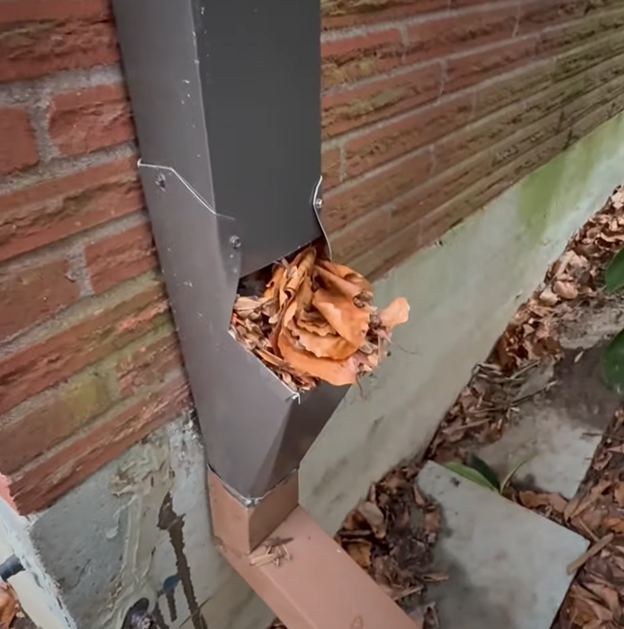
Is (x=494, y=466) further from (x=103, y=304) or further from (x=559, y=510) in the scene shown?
(x=103, y=304)

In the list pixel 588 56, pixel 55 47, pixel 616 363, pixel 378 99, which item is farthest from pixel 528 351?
pixel 55 47

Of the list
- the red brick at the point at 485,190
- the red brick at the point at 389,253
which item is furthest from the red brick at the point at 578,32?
the red brick at the point at 389,253

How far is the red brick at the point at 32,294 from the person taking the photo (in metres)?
0.65

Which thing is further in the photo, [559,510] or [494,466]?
[494,466]

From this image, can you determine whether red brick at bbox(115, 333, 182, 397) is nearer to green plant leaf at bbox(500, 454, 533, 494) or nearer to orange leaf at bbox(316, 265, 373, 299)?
orange leaf at bbox(316, 265, 373, 299)

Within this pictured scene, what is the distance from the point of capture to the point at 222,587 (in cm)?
122

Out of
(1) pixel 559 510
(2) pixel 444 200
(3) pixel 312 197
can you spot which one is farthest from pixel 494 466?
(3) pixel 312 197

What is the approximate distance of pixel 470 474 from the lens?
1927 millimetres

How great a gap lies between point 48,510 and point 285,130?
57 centimetres

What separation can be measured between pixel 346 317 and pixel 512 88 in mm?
1149

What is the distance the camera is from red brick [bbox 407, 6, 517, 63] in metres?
1.16

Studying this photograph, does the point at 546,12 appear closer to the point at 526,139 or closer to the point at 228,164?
the point at 526,139

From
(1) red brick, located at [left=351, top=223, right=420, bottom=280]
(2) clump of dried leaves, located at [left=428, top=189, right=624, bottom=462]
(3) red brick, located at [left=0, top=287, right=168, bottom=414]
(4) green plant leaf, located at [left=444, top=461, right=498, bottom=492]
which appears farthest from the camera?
(2) clump of dried leaves, located at [left=428, top=189, right=624, bottom=462]

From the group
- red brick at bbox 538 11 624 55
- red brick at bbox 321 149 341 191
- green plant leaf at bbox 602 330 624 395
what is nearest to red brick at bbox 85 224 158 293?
red brick at bbox 321 149 341 191
